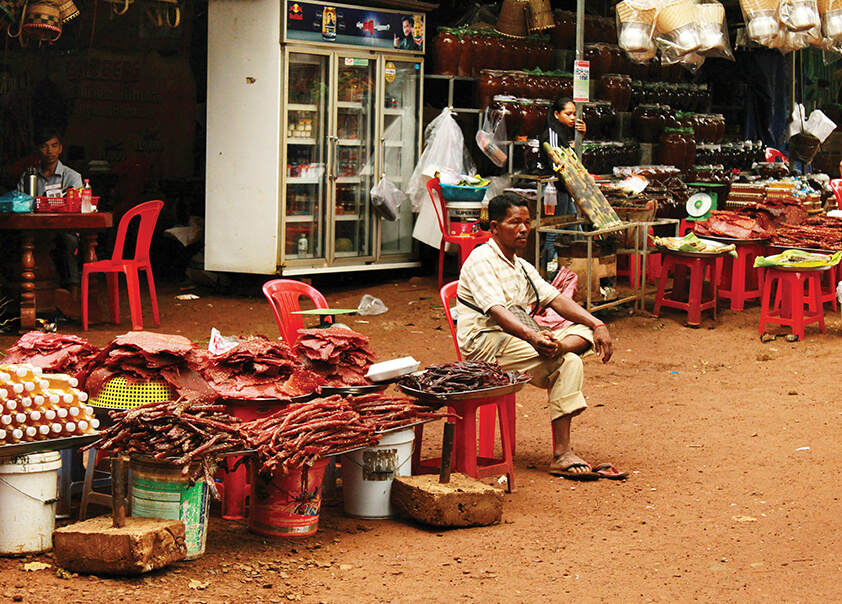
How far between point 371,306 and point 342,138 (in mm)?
1995

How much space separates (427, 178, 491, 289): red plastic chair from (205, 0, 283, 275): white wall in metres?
1.63

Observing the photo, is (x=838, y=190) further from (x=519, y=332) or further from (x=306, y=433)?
(x=306, y=433)

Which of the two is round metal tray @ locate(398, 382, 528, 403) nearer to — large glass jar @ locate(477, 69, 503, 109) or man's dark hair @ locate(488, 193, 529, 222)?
man's dark hair @ locate(488, 193, 529, 222)

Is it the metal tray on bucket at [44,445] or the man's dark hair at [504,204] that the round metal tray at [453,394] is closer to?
the man's dark hair at [504,204]

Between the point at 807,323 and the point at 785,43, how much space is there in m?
2.98

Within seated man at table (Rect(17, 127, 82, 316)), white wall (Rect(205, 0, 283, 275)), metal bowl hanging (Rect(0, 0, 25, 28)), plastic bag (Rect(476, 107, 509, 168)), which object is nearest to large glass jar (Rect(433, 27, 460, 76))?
plastic bag (Rect(476, 107, 509, 168))

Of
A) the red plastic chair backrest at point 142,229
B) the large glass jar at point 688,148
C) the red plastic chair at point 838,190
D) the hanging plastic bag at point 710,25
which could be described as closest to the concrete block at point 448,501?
the red plastic chair backrest at point 142,229

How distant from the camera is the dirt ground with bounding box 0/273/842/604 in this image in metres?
3.71

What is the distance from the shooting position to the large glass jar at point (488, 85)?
1075 cm

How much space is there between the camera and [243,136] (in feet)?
32.9

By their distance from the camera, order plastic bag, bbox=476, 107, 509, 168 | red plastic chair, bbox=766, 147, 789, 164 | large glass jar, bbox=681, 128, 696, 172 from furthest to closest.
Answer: red plastic chair, bbox=766, 147, 789, 164 → large glass jar, bbox=681, 128, 696, 172 → plastic bag, bbox=476, 107, 509, 168

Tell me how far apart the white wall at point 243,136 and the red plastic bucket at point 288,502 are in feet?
19.8

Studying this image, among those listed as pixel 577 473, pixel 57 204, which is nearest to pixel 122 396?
pixel 577 473

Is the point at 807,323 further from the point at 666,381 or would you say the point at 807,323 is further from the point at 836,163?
the point at 836,163
